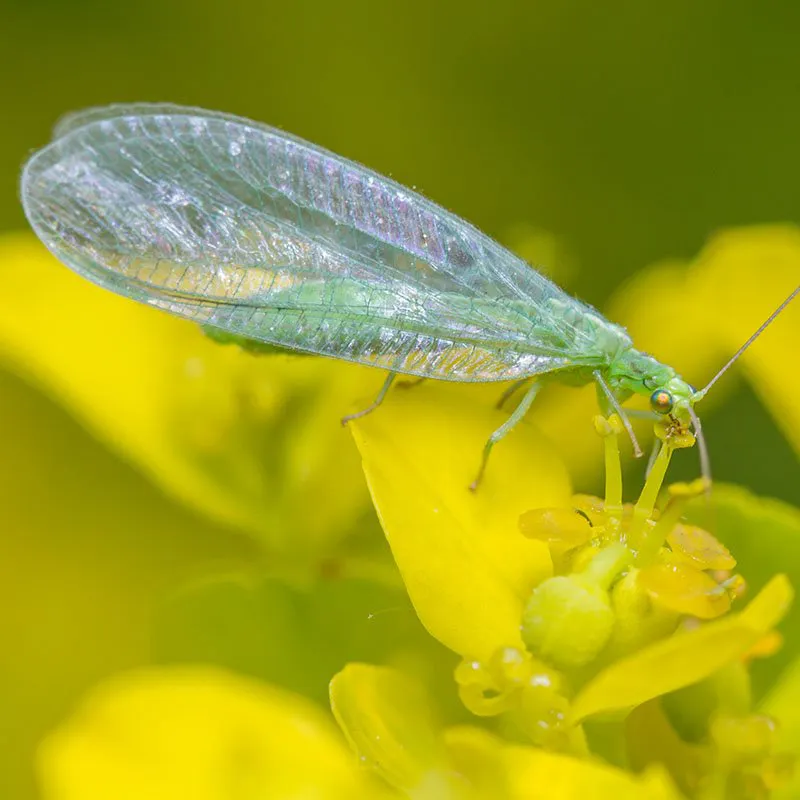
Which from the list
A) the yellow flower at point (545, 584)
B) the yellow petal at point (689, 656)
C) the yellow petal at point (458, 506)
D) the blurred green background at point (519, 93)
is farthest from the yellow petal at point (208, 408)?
the blurred green background at point (519, 93)

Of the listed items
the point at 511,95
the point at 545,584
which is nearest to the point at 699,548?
A: the point at 545,584

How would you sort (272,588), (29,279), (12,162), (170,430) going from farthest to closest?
(12,162)
(29,279)
(170,430)
(272,588)

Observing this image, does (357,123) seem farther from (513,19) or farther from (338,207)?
(338,207)

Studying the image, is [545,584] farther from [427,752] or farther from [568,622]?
[427,752]

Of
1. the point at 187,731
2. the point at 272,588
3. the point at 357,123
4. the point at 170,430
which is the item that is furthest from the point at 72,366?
the point at 357,123

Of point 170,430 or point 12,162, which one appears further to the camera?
point 12,162

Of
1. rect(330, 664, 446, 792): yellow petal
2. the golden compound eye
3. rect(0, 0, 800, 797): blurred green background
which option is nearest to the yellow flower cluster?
rect(330, 664, 446, 792): yellow petal
